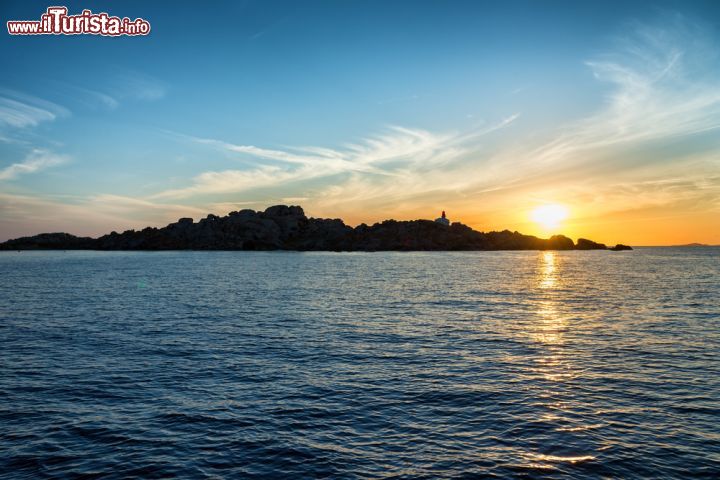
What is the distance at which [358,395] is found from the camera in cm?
2412

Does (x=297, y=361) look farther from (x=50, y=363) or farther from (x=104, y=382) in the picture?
(x=50, y=363)

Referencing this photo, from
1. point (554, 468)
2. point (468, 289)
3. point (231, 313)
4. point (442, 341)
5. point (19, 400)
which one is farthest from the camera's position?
point (468, 289)

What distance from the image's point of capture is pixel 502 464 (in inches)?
661

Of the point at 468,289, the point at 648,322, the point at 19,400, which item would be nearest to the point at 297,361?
the point at 19,400

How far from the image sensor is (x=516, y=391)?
25.0m

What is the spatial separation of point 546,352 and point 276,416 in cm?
2119

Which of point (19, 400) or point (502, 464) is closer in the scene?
point (502, 464)

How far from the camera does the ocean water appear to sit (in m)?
17.1

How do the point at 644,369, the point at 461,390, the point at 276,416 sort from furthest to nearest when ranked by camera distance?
the point at 644,369, the point at 461,390, the point at 276,416

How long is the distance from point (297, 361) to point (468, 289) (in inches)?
2154

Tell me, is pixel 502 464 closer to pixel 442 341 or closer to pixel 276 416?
pixel 276 416

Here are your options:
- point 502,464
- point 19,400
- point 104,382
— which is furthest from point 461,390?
point 19,400

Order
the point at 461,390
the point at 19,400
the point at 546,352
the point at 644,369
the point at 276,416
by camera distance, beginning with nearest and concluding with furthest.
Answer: the point at 276,416 → the point at 19,400 → the point at 461,390 → the point at 644,369 → the point at 546,352

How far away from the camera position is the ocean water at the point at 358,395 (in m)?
17.1
